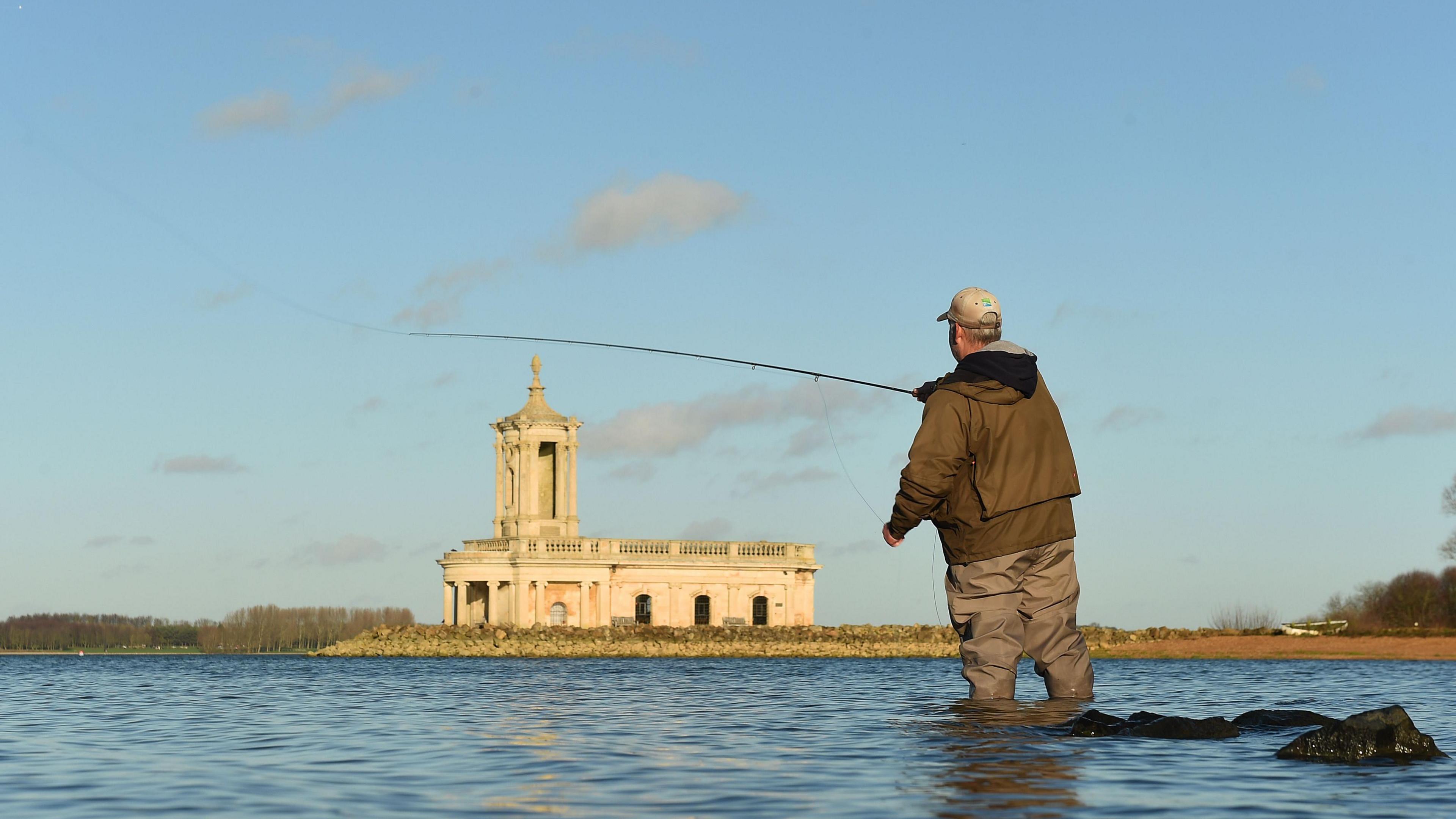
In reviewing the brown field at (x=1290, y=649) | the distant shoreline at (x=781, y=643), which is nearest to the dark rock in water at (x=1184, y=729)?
the brown field at (x=1290, y=649)

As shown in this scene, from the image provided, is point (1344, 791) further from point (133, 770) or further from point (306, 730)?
point (306, 730)

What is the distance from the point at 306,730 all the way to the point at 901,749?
4.73 meters

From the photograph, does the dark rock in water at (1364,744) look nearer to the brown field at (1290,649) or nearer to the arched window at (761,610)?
the brown field at (1290,649)

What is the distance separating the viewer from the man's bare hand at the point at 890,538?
30.9 ft

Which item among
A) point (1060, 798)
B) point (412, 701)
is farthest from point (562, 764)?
point (412, 701)

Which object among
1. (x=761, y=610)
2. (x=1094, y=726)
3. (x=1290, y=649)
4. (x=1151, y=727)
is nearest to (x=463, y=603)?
(x=761, y=610)

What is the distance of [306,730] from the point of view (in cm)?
1111

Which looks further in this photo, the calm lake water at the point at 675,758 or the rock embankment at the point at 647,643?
the rock embankment at the point at 647,643

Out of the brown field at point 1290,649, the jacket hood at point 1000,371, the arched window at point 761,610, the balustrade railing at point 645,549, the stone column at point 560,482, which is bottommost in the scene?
the brown field at point 1290,649

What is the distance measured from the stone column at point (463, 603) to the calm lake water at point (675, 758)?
43056mm

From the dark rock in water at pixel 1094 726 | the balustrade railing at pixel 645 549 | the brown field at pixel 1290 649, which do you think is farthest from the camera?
the balustrade railing at pixel 645 549

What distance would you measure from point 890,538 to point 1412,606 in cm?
5962

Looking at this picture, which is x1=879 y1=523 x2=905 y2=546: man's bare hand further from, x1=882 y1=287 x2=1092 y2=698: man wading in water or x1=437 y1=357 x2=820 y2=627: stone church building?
x1=437 y1=357 x2=820 y2=627: stone church building

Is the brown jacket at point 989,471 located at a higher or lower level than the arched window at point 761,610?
lower
